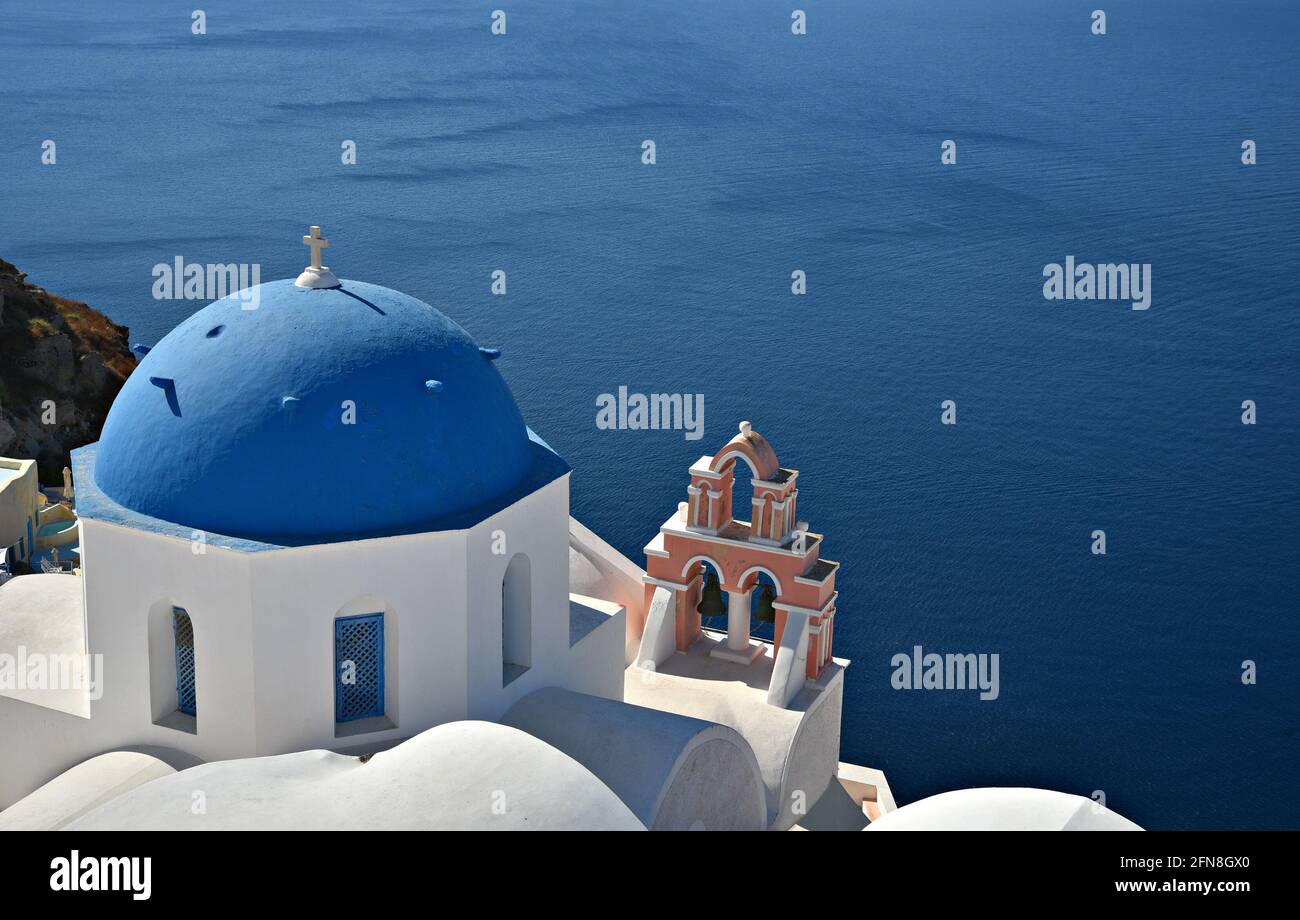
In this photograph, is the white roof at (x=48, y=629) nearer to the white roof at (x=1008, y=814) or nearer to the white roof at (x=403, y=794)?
the white roof at (x=403, y=794)

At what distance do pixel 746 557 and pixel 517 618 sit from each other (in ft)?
14.2

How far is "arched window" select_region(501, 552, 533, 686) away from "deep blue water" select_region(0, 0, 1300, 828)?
13.4m

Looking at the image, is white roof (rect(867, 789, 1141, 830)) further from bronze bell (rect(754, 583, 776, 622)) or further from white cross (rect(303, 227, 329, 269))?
bronze bell (rect(754, 583, 776, 622))

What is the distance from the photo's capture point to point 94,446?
12.7m

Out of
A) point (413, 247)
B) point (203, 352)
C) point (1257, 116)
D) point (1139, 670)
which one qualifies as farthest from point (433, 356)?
point (1257, 116)

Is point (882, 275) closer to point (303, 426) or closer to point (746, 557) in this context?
point (746, 557)

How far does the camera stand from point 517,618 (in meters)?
12.8

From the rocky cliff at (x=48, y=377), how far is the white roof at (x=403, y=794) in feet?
75.2

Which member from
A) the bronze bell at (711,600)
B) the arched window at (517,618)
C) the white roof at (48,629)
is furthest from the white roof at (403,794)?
the bronze bell at (711,600)

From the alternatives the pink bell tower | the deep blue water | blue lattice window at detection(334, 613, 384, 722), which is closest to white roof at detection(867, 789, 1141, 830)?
blue lattice window at detection(334, 613, 384, 722)

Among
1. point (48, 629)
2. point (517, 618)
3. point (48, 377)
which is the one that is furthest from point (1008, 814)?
point (48, 377)

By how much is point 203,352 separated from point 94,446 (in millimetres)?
1662

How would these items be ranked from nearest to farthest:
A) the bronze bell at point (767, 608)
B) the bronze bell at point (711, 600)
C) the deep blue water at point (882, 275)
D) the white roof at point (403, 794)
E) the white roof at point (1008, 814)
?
1. the white roof at point (1008, 814)
2. the white roof at point (403, 794)
3. the bronze bell at point (767, 608)
4. the bronze bell at point (711, 600)
5. the deep blue water at point (882, 275)

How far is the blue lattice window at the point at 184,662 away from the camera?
11797mm
